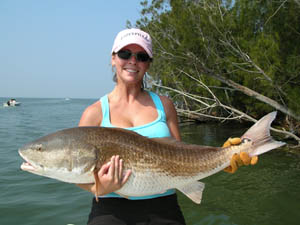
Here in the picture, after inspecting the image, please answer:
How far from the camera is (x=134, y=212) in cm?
251

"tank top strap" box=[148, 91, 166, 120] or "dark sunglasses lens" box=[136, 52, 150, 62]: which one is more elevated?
"dark sunglasses lens" box=[136, 52, 150, 62]

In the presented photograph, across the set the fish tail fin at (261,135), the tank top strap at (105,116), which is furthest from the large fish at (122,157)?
the tank top strap at (105,116)

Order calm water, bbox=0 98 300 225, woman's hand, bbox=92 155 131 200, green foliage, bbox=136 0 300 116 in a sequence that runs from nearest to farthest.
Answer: woman's hand, bbox=92 155 131 200 → calm water, bbox=0 98 300 225 → green foliage, bbox=136 0 300 116

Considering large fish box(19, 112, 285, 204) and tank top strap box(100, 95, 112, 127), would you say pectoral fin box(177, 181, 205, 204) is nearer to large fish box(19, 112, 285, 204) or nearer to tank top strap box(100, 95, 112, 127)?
large fish box(19, 112, 285, 204)

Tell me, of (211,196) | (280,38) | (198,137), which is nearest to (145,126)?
(211,196)

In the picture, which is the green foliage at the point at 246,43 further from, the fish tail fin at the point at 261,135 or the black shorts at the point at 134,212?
the black shorts at the point at 134,212

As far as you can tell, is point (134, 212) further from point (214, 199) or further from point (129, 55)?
point (214, 199)

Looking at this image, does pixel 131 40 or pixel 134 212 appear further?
pixel 131 40

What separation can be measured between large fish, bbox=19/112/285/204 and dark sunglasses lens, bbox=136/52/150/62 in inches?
32.5

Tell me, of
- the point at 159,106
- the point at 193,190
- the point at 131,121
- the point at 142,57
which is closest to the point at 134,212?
the point at 193,190

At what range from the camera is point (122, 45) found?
2.72 metres

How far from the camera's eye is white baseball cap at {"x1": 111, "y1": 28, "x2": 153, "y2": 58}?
8.90 feet

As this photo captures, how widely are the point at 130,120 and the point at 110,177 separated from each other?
2.40 ft

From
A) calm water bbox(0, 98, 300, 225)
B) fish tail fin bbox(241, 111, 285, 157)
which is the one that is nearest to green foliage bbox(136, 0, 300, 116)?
calm water bbox(0, 98, 300, 225)
